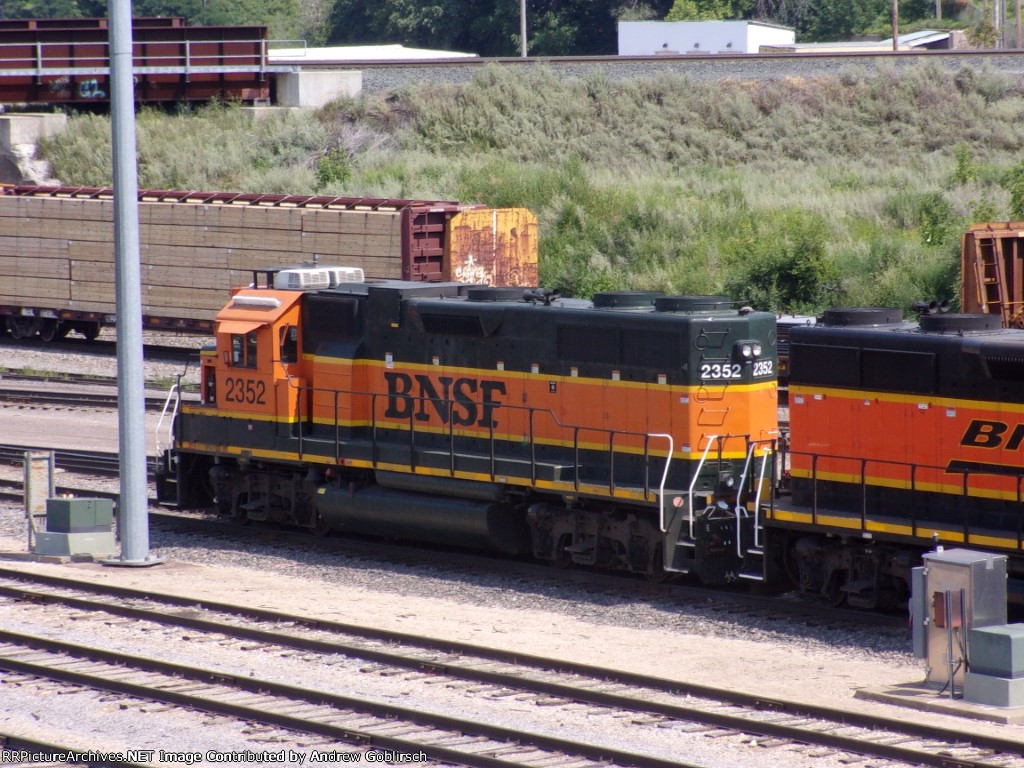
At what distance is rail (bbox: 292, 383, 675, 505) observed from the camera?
1446 cm

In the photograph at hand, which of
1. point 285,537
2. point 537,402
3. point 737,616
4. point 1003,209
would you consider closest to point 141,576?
point 285,537

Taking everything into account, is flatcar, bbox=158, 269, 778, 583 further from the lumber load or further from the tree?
the tree

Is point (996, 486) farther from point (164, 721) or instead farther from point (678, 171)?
point (678, 171)

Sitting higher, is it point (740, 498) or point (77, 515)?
point (740, 498)

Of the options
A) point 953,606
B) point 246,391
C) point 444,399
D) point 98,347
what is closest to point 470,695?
point 953,606

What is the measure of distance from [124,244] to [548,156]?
98.0 feet

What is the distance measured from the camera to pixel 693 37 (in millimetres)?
66500

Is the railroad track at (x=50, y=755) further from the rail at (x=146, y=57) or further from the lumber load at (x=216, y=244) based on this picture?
the rail at (x=146, y=57)

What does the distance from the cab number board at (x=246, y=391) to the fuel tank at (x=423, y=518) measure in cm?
137

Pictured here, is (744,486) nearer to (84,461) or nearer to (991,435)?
(991,435)

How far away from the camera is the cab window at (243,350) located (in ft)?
57.6

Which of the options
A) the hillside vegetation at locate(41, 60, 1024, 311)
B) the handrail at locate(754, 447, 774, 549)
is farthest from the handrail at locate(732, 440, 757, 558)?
the hillside vegetation at locate(41, 60, 1024, 311)

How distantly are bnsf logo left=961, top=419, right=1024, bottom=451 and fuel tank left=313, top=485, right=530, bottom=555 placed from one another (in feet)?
17.0

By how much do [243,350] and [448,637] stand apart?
20.3 feet
